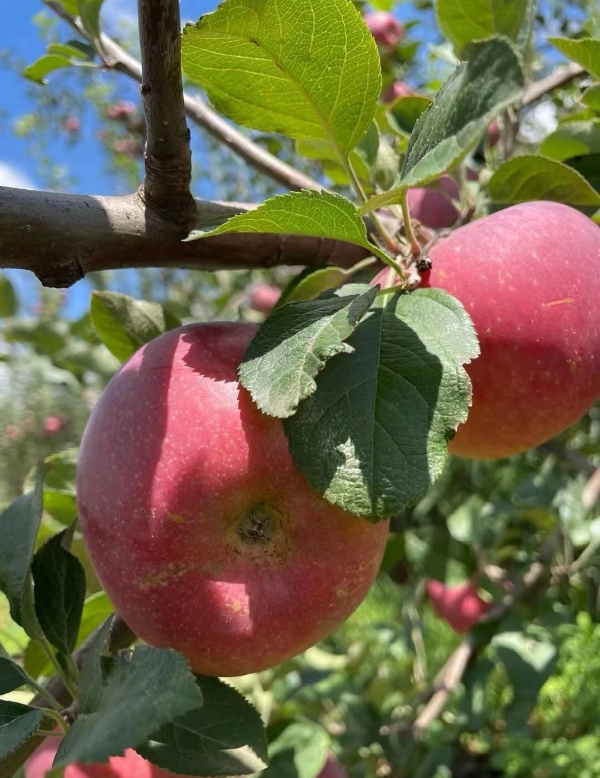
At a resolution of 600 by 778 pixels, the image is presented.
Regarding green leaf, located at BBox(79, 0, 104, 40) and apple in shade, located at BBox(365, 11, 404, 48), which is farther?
A: apple in shade, located at BBox(365, 11, 404, 48)

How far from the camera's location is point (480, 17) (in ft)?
2.53

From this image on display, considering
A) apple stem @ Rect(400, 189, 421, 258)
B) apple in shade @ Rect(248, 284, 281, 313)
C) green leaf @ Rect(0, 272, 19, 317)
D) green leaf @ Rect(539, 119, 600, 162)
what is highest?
green leaf @ Rect(539, 119, 600, 162)

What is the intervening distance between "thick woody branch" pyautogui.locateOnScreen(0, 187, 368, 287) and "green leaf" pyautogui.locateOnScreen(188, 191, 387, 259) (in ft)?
0.17

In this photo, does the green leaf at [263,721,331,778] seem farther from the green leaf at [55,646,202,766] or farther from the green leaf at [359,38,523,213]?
the green leaf at [359,38,523,213]

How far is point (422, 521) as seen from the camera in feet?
5.42

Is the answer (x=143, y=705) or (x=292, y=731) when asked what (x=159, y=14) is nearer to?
(x=143, y=705)

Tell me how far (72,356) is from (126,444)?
86 cm

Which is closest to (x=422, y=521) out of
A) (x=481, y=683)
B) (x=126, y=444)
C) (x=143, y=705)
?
(x=481, y=683)

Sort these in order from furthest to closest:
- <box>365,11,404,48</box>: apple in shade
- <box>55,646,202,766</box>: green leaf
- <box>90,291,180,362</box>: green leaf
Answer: <box>365,11,404,48</box>: apple in shade → <box>90,291,180,362</box>: green leaf → <box>55,646,202,766</box>: green leaf

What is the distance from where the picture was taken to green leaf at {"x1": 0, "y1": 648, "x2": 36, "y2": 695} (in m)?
0.55

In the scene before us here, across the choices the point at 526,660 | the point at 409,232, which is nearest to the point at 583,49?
the point at 409,232

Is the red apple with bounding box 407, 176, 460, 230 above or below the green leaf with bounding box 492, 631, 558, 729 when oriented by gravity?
above

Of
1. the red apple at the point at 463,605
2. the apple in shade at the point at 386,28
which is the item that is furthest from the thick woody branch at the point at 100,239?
the apple in shade at the point at 386,28

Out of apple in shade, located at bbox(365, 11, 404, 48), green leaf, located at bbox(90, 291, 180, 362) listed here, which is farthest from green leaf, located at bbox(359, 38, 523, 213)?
apple in shade, located at bbox(365, 11, 404, 48)
